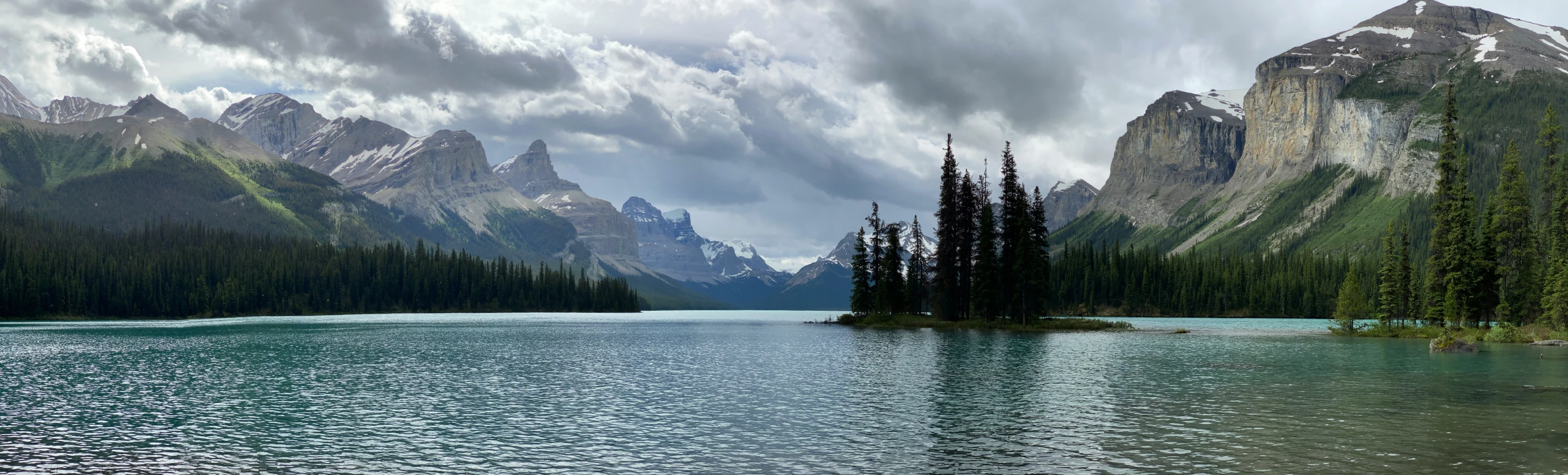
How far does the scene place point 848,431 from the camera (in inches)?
1286

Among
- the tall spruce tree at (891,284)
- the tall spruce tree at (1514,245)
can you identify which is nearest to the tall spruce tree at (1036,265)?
the tall spruce tree at (891,284)

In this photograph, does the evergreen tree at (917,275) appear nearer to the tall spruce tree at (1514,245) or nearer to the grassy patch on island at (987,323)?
the grassy patch on island at (987,323)

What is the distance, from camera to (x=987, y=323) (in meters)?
116

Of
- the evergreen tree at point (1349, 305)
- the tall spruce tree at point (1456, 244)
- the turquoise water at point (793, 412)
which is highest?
the tall spruce tree at point (1456, 244)

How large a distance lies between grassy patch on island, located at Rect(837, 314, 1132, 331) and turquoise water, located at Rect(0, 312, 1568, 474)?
37.2 meters

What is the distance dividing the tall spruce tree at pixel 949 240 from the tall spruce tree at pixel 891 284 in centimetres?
809

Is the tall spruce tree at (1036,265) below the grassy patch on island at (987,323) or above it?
above

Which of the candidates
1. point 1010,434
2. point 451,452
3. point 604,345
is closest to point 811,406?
point 1010,434

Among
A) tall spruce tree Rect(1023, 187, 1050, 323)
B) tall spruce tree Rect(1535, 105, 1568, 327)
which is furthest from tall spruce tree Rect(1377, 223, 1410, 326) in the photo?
tall spruce tree Rect(1023, 187, 1050, 323)

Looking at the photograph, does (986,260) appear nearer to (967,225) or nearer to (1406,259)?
(967,225)

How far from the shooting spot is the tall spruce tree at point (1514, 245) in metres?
96.0

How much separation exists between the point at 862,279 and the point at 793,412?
344 ft

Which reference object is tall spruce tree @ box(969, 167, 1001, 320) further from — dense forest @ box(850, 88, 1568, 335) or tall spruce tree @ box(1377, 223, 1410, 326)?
tall spruce tree @ box(1377, 223, 1410, 326)

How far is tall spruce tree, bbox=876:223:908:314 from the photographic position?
438 feet
